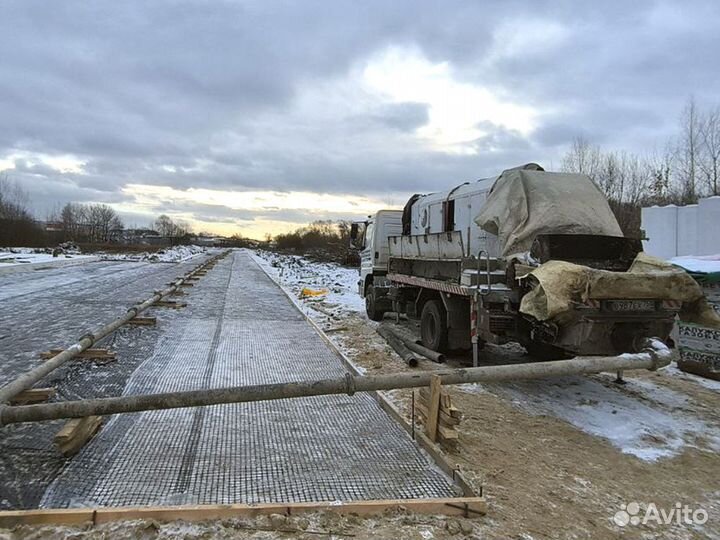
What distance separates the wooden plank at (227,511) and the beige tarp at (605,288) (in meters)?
2.76

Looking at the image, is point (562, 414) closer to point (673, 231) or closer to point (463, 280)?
point (463, 280)

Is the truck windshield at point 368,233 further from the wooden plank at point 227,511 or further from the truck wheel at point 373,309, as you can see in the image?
the wooden plank at point 227,511

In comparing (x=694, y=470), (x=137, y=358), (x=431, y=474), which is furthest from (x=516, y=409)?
(x=137, y=358)

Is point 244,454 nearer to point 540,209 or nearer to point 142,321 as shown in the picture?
point 540,209

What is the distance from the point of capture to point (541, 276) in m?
5.83

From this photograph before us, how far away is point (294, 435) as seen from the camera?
4.72m

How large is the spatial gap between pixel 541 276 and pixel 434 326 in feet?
10.7

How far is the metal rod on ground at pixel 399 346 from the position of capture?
315 inches

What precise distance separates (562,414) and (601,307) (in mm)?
1261

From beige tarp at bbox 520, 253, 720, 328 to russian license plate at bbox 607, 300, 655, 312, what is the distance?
0.22 ft

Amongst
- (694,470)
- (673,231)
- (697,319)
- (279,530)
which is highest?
(673,231)

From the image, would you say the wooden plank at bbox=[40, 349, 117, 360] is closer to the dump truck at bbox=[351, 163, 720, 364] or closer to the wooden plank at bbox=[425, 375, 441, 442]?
the wooden plank at bbox=[425, 375, 441, 442]

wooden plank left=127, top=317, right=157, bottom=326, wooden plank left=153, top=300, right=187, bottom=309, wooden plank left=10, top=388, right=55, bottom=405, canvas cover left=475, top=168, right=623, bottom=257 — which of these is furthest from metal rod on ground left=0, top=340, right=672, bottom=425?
wooden plank left=153, top=300, right=187, bottom=309

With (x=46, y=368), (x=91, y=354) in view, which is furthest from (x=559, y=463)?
(x=91, y=354)
